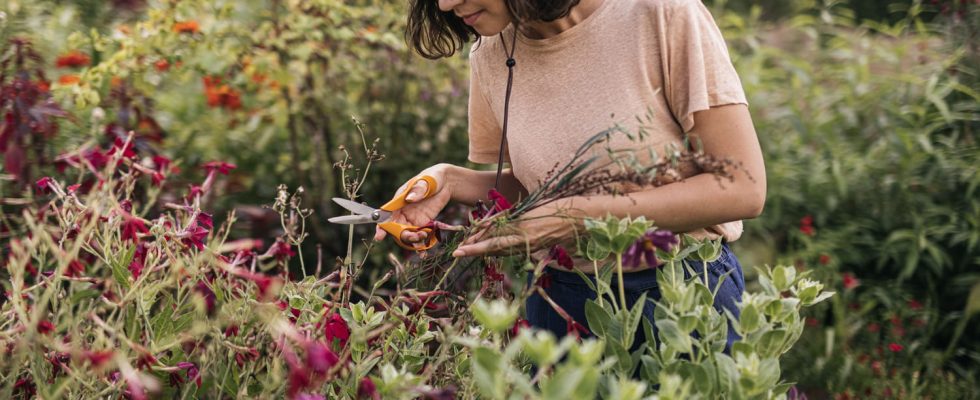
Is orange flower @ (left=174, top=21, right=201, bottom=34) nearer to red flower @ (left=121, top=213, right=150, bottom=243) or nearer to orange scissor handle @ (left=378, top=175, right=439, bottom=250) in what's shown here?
orange scissor handle @ (left=378, top=175, right=439, bottom=250)

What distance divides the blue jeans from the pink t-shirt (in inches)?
2.5

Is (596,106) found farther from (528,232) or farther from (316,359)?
(316,359)

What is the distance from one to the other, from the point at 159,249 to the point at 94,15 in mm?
3122

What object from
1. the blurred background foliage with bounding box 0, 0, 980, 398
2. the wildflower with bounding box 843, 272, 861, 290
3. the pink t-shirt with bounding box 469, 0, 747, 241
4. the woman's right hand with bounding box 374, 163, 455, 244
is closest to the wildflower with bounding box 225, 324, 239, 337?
the woman's right hand with bounding box 374, 163, 455, 244

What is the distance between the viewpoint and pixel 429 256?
1464 millimetres

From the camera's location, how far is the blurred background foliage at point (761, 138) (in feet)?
10.9

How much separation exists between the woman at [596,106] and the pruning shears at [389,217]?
0.8 inches

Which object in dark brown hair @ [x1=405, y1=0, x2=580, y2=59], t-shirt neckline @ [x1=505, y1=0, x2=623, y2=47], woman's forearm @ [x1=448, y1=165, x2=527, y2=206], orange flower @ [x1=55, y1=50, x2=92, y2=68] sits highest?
t-shirt neckline @ [x1=505, y1=0, x2=623, y2=47]

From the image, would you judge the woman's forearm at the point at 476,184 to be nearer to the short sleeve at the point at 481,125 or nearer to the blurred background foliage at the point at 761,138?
the short sleeve at the point at 481,125

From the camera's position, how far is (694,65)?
1.44 meters

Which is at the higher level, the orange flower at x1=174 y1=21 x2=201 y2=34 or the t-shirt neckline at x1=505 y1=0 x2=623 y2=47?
the t-shirt neckline at x1=505 y1=0 x2=623 y2=47

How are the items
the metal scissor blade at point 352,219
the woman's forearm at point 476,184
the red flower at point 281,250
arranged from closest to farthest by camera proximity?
1. the red flower at point 281,250
2. the metal scissor blade at point 352,219
3. the woman's forearm at point 476,184

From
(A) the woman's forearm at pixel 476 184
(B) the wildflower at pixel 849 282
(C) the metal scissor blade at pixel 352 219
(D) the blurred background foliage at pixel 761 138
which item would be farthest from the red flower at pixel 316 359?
(B) the wildflower at pixel 849 282

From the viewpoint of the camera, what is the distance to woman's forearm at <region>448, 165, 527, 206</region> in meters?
1.78
